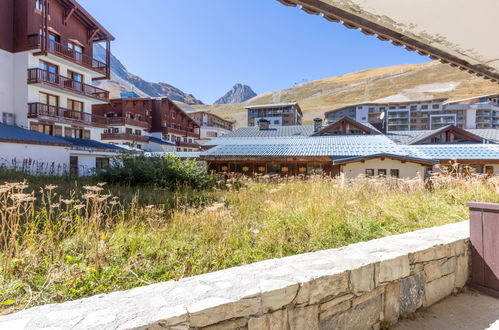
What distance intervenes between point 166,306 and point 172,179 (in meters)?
9.49

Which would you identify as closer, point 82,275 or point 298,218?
point 82,275

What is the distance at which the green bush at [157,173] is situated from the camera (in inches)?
417

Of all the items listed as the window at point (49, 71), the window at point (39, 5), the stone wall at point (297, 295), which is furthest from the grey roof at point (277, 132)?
the stone wall at point (297, 295)

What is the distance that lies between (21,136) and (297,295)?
72.6 ft

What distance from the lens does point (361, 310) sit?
2.61 metres

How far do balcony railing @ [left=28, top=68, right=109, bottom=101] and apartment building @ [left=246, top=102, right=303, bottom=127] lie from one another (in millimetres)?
39150

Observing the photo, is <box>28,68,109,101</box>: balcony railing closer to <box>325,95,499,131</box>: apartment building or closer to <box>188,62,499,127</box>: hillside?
<box>325,95,499,131</box>: apartment building

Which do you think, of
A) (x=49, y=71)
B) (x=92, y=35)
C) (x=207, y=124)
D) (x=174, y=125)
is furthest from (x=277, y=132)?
(x=207, y=124)

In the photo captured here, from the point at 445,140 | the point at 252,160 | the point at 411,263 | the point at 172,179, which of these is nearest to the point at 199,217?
the point at 411,263

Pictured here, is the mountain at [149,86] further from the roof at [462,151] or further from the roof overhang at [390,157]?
the roof overhang at [390,157]

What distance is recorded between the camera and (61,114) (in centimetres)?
2255

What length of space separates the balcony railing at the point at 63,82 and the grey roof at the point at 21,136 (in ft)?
12.9

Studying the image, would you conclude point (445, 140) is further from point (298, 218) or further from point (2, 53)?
point (2, 53)

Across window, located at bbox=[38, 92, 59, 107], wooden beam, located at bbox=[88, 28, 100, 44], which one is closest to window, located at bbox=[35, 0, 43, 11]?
wooden beam, located at bbox=[88, 28, 100, 44]
